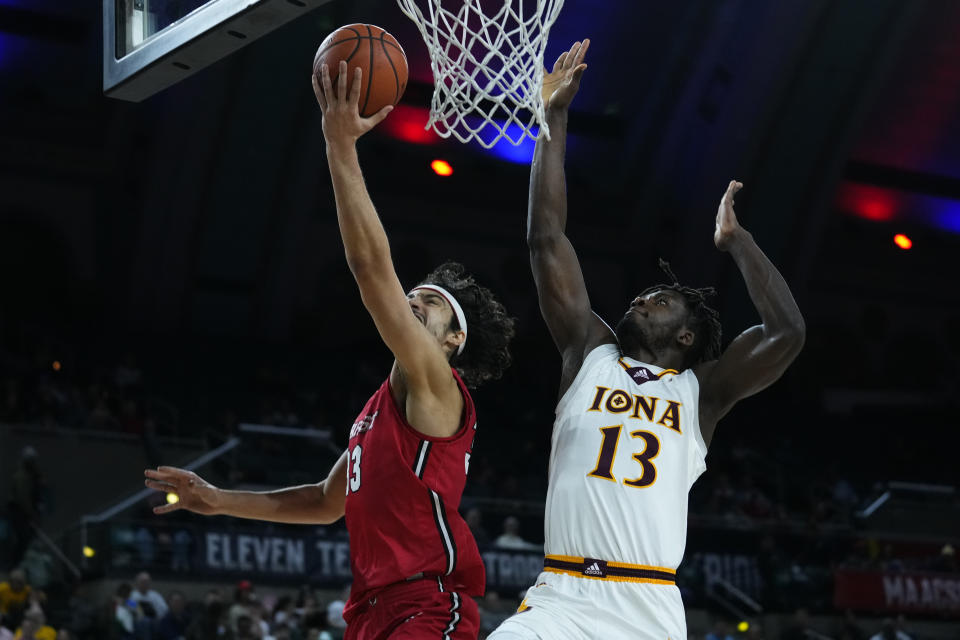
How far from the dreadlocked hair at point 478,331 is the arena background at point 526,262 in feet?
33.4

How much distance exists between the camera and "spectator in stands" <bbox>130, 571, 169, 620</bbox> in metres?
12.4

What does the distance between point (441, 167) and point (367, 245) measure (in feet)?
68.3

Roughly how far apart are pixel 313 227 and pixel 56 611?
42.3 feet

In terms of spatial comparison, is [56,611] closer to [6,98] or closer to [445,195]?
[6,98]

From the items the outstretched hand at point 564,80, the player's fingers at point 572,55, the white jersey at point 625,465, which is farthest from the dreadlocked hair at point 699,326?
the player's fingers at point 572,55

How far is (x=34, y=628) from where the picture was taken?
10.9 metres

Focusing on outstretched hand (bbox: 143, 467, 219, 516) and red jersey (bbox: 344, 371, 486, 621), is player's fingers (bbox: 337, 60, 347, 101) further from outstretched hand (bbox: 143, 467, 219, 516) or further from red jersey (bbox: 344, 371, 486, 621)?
outstretched hand (bbox: 143, 467, 219, 516)

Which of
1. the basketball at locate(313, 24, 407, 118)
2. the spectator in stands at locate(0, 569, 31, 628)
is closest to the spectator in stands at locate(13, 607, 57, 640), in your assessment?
the spectator in stands at locate(0, 569, 31, 628)

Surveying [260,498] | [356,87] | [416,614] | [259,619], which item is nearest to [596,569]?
[416,614]

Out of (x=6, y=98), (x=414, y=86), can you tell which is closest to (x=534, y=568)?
(x=414, y=86)

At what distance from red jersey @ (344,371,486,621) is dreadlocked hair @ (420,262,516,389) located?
16.1 inches

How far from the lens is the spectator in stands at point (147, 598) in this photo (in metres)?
12.4

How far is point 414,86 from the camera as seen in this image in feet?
74.5

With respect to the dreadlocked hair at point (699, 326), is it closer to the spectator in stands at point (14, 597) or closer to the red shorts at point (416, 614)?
the red shorts at point (416, 614)
